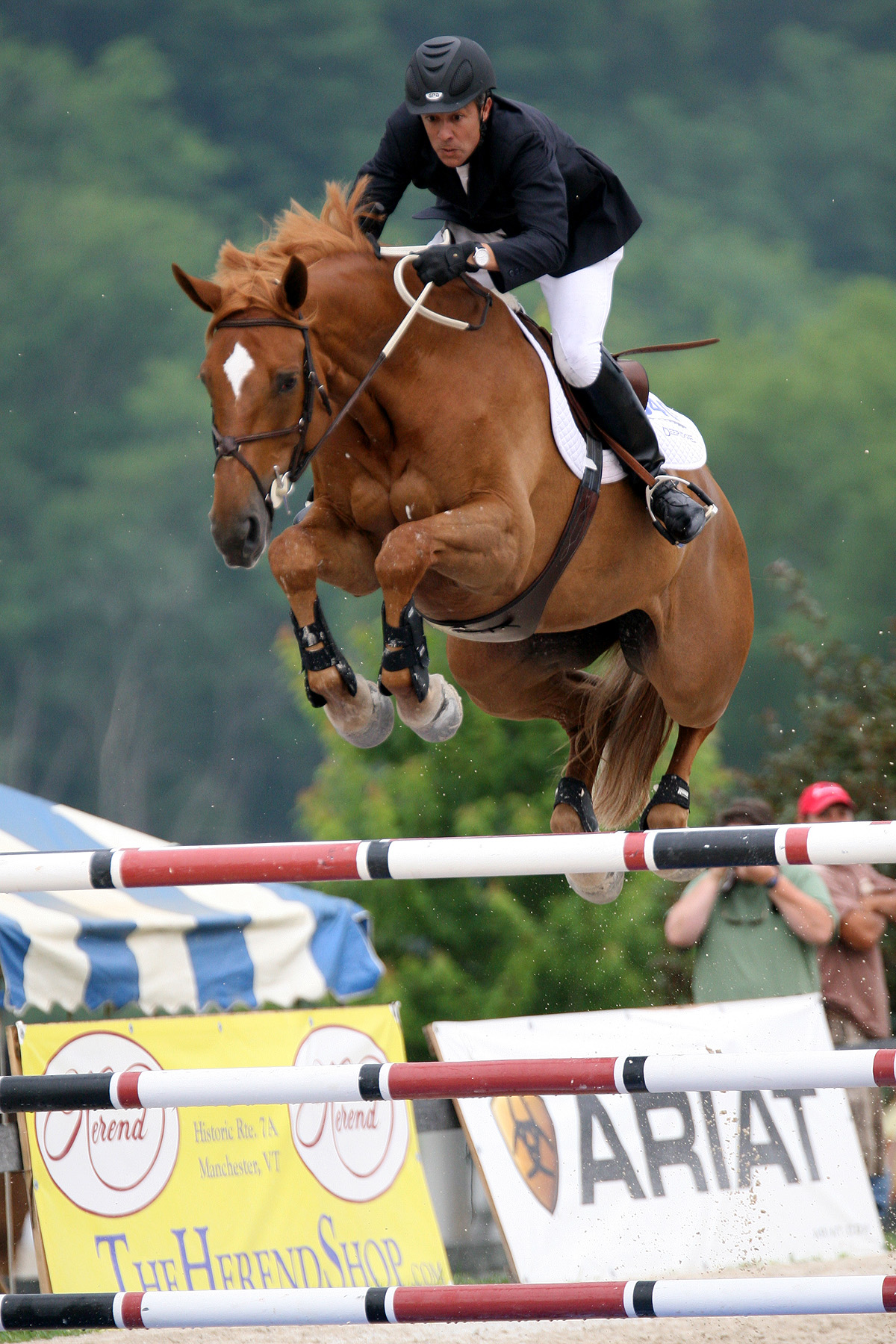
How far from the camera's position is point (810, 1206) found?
5.02 metres

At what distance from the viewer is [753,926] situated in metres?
5.13

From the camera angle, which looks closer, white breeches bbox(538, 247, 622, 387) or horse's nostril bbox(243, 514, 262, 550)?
horse's nostril bbox(243, 514, 262, 550)

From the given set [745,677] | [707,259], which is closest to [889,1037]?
[745,677]

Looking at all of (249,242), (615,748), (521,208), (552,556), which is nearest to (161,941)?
(615,748)

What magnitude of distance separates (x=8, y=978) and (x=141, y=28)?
21974 mm

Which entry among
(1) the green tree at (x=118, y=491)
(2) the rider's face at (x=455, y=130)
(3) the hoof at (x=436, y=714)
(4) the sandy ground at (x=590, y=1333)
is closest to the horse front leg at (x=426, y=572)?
(3) the hoof at (x=436, y=714)

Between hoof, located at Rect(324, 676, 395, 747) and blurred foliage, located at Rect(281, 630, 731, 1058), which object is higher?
hoof, located at Rect(324, 676, 395, 747)

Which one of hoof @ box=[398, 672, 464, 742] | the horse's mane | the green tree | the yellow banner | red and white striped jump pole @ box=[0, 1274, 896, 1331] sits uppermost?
the horse's mane

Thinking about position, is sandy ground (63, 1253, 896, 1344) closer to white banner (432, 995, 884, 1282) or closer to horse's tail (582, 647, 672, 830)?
white banner (432, 995, 884, 1282)

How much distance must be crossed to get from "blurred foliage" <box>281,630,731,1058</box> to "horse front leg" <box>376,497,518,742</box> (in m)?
3.36

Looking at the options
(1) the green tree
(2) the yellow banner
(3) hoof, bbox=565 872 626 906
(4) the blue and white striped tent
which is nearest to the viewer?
(2) the yellow banner

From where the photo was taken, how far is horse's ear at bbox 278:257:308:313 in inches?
116

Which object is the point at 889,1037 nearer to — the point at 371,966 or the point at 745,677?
the point at 371,966

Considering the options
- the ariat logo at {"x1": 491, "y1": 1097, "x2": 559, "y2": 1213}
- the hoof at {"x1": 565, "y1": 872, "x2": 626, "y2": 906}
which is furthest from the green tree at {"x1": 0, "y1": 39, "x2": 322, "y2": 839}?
the hoof at {"x1": 565, "y1": 872, "x2": 626, "y2": 906}
